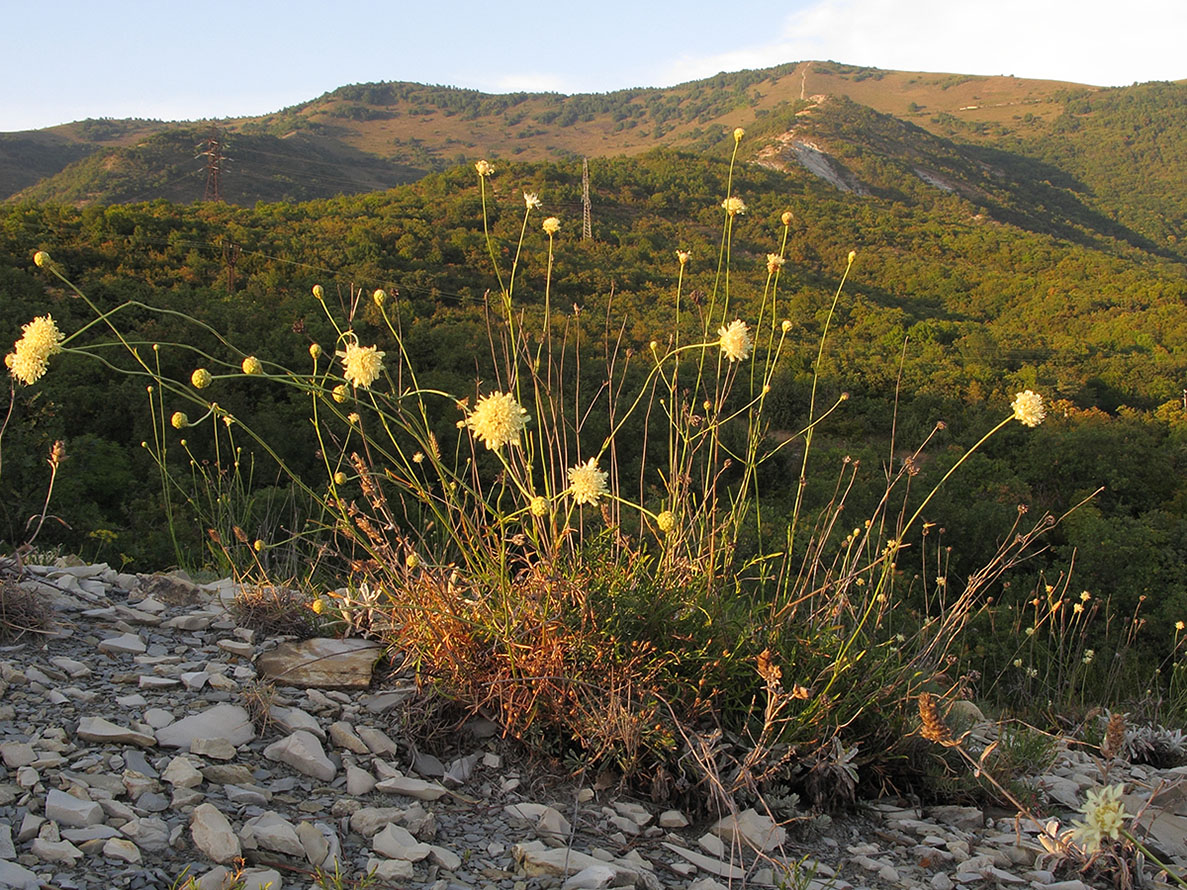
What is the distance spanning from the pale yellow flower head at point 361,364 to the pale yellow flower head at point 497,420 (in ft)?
0.98

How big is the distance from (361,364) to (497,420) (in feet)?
1.32

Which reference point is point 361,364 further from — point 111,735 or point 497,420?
point 111,735

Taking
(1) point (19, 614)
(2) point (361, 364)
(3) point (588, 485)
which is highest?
(2) point (361, 364)

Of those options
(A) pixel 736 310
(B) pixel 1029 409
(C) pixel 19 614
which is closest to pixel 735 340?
(B) pixel 1029 409

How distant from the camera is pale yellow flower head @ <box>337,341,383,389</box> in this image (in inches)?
83.7

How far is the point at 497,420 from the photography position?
2105 mm

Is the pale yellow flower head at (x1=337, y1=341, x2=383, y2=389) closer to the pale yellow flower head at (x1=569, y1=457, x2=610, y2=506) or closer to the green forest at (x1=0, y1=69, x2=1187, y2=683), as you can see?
the green forest at (x1=0, y1=69, x2=1187, y2=683)

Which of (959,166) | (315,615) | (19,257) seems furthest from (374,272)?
(959,166)

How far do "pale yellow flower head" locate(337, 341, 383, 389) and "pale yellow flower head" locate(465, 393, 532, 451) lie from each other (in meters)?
0.30

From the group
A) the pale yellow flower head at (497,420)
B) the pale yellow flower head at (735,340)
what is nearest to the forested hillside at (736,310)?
the pale yellow flower head at (735,340)

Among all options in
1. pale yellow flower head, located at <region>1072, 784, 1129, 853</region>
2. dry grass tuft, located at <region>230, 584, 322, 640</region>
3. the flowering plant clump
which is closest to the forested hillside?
the flowering plant clump

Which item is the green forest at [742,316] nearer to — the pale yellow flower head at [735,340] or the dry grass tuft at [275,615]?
the pale yellow flower head at [735,340]

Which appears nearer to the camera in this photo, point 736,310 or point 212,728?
point 212,728

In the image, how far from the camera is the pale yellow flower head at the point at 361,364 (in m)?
2.13
